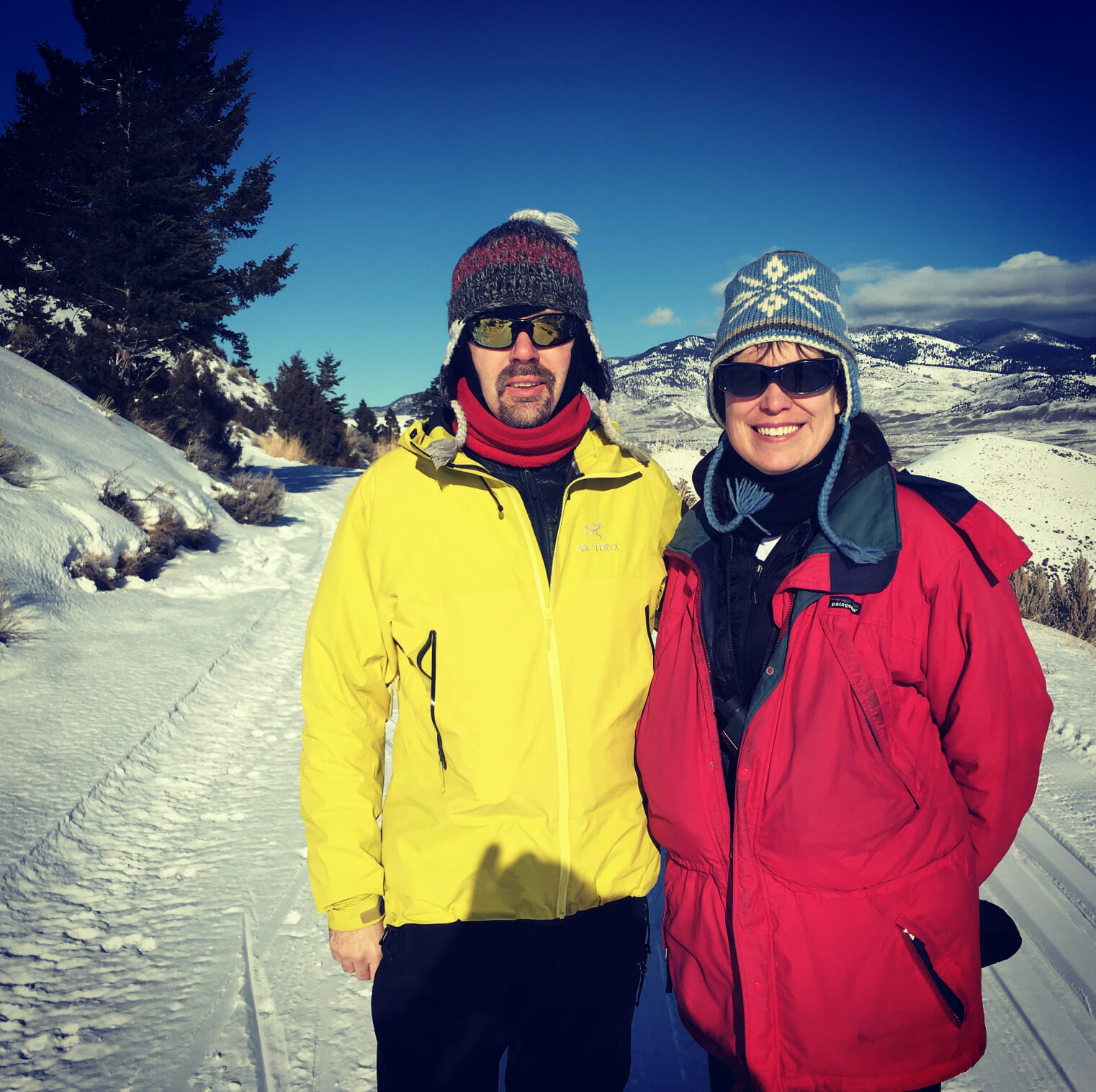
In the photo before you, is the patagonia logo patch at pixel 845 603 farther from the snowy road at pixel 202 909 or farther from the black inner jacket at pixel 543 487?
the snowy road at pixel 202 909

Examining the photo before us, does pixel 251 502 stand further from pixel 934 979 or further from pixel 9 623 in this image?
pixel 934 979

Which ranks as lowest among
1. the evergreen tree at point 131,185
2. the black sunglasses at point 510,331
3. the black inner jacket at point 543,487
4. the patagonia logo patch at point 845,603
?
the patagonia logo patch at point 845,603

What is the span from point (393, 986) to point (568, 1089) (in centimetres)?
53

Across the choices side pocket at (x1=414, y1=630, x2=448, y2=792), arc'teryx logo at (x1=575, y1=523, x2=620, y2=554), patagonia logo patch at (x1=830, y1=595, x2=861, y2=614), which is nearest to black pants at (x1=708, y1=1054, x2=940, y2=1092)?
side pocket at (x1=414, y1=630, x2=448, y2=792)

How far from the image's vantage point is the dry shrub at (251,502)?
8.84m

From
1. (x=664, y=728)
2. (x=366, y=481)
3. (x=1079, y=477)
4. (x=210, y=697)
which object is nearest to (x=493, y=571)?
(x=366, y=481)

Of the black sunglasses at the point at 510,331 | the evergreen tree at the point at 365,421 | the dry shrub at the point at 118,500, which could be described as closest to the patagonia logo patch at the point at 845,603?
the black sunglasses at the point at 510,331

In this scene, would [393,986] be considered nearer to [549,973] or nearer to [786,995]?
[549,973]

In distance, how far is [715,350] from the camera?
1801mm

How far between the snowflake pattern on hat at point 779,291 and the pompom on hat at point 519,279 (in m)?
0.54

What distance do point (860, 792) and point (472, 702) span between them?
91 cm

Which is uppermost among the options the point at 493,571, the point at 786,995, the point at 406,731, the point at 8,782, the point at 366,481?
the point at 366,481

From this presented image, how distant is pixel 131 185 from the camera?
10812mm

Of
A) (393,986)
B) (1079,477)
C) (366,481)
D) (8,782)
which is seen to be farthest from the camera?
(1079,477)
